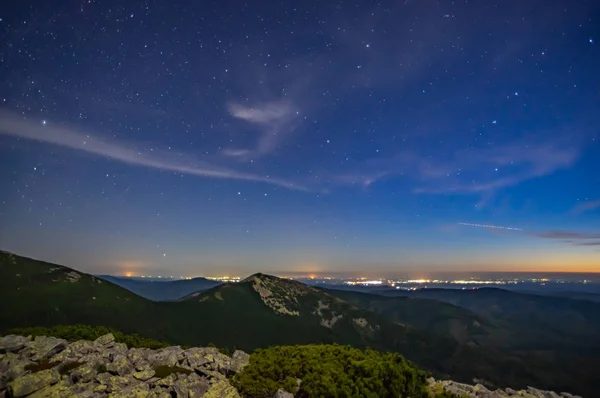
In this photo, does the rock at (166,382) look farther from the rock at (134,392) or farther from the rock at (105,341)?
the rock at (105,341)

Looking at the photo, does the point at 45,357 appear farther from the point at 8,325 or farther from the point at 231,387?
the point at 8,325

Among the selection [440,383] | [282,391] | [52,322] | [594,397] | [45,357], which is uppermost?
[45,357]

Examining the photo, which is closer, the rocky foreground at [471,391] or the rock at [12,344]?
the rock at [12,344]

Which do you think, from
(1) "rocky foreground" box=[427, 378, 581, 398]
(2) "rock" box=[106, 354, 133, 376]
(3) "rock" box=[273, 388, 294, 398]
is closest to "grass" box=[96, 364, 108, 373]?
(2) "rock" box=[106, 354, 133, 376]

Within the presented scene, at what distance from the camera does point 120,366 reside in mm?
21656

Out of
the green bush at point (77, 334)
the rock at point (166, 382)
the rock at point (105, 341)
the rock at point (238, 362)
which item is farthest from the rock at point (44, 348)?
the rock at point (238, 362)

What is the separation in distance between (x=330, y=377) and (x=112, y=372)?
557 inches

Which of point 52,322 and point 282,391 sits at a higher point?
point 282,391

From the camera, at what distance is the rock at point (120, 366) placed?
837 inches

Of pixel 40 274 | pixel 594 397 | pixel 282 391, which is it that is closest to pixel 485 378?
pixel 594 397

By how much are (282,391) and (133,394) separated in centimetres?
868

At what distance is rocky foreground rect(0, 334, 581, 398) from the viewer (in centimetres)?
1817

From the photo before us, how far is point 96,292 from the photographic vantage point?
173 meters

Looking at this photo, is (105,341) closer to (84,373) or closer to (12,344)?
(12,344)
